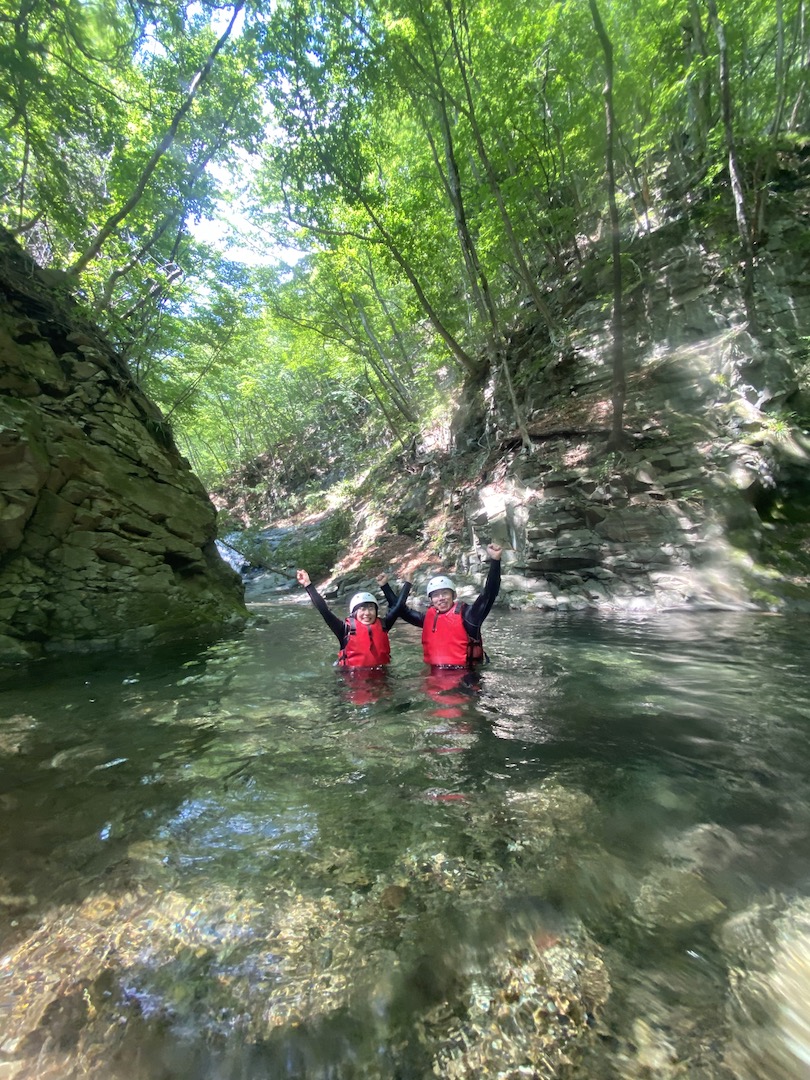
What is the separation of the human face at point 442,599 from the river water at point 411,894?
1.77m

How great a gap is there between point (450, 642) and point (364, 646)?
3.62 feet

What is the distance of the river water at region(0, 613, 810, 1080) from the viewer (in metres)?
1.59

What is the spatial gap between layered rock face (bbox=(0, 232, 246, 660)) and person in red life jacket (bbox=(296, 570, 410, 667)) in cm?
365

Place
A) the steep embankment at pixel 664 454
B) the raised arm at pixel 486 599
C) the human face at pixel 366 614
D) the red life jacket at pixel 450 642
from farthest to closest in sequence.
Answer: the steep embankment at pixel 664 454, the human face at pixel 366 614, the red life jacket at pixel 450 642, the raised arm at pixel 486 599

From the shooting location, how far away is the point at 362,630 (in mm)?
6312

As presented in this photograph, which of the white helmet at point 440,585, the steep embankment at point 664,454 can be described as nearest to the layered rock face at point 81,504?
the white helmet at point 440,585

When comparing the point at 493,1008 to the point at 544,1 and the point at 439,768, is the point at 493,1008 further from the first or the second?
the point at 544,1

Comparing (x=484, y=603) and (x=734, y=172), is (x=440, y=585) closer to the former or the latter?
(x=484, y=603)

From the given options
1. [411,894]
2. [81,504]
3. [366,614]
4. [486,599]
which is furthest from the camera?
[81,504]

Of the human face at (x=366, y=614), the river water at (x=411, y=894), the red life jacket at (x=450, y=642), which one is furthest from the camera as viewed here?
the human face at (x=366, y=614)

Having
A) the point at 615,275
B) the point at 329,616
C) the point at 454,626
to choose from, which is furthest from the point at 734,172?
the point at 329,616

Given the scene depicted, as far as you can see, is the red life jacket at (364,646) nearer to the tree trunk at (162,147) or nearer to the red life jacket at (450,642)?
the red life jacket at (450,642)

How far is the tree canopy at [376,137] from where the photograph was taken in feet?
31.9

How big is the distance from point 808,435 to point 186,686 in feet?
40.8
